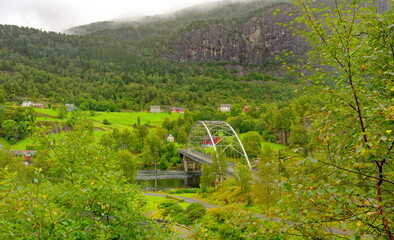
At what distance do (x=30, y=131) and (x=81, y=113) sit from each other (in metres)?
1.39

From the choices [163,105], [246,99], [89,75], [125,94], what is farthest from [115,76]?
[246,99]

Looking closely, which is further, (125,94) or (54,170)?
(125,94)

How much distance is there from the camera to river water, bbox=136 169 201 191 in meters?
47.2

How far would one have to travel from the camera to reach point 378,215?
3074mm

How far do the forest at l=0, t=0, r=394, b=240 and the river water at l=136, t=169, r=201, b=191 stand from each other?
5.47 meters

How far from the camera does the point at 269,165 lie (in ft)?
11.3

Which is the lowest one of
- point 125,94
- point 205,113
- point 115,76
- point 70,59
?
point 205,113

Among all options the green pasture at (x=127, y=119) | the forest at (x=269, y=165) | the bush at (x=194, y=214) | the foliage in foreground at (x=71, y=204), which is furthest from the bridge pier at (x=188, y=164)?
the foliage in foreground at (x=71, y=204)

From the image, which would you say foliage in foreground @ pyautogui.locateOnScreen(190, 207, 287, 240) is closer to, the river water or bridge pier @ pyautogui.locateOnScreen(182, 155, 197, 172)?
the river water

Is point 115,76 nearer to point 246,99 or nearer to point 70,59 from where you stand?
point 70,59

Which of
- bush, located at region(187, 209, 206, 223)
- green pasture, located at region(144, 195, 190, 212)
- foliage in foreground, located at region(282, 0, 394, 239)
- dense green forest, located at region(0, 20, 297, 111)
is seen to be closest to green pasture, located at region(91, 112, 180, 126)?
dense green forest, located at region(0, 20, 297, 111)

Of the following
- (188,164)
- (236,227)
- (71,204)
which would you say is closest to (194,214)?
(71,204)

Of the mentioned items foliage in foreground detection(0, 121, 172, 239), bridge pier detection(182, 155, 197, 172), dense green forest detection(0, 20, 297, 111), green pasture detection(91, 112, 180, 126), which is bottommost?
bridge pier detection(182, 155, 197, 172)

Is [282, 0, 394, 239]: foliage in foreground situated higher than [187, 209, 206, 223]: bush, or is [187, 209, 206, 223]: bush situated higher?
[282, 0, 394, 239]: foliage in foreground
